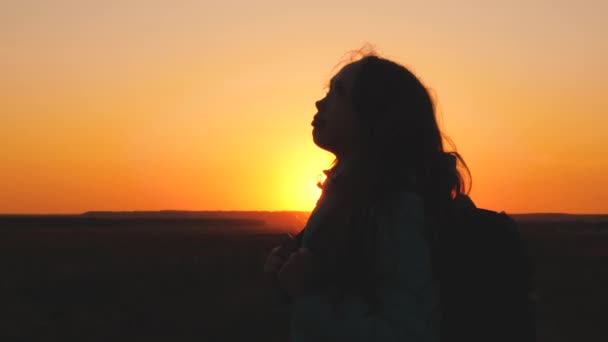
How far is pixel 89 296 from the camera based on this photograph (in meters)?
17.4

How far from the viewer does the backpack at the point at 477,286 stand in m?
2.65

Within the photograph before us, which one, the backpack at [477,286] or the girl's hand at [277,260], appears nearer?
the backpack at [477,286]

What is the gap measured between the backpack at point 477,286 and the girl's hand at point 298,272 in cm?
33

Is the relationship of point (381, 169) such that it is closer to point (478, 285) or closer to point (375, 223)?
point (375, 223)

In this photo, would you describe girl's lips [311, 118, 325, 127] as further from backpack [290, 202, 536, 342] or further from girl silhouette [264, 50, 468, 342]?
backpack [290, 202, 536, 342]

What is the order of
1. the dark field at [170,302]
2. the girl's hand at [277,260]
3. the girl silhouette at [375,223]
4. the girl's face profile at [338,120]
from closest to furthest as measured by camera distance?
the girl silhouette at [375,223] → the girl's hand at [277,260] → the girl's face profile at [338,120] → the dark field at [170,302]

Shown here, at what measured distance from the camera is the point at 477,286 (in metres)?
2.65

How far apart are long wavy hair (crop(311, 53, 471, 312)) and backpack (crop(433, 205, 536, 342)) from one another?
79 mm

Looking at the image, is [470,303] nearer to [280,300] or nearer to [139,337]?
[280,300]

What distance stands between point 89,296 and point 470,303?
15.4 m

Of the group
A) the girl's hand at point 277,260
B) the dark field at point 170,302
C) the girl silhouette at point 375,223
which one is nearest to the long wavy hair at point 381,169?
the girl silhouette at point 375,223

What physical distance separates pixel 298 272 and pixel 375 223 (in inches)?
9.4

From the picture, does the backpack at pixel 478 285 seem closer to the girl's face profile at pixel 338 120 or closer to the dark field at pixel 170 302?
the girl's face profile at pixel 338 120

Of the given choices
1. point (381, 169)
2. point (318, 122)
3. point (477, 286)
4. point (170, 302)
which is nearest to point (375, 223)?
point (381, 169)
